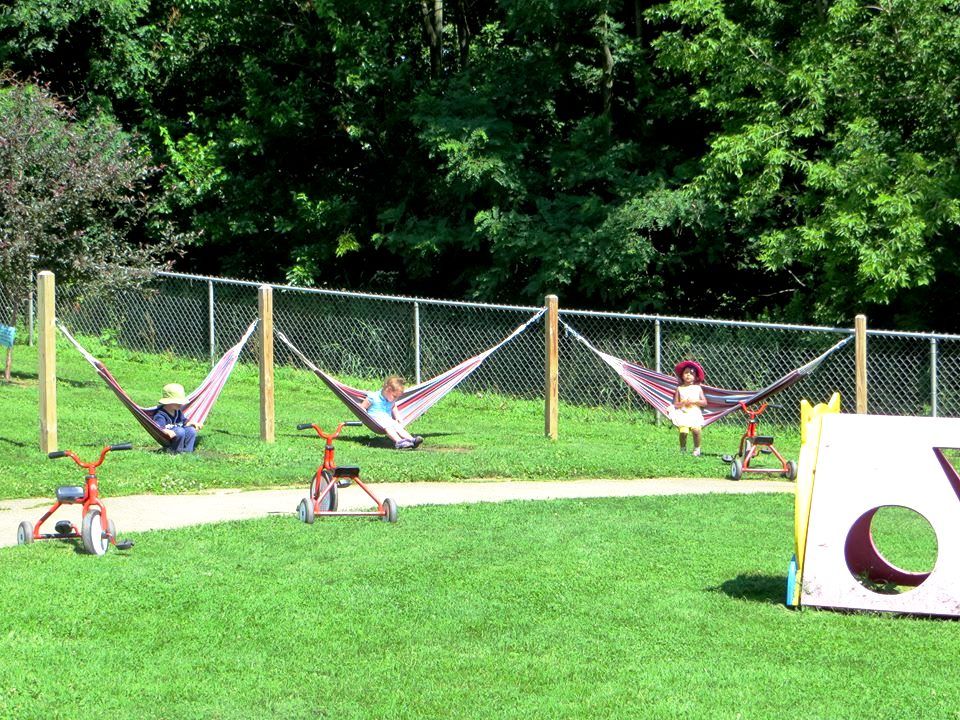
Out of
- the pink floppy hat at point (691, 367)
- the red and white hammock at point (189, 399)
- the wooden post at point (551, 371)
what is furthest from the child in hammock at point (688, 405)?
the red and white hammock at point (189, 399)

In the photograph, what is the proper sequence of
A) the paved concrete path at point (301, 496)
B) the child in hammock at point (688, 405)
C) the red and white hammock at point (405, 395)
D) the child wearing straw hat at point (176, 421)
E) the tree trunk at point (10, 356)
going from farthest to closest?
the tree trunk at point (10, 356), the child in hammock at point (688, 405), the red and white hammock at point (405, 395), the child wearing straw hat at point (176, 421), the paved concrete path at point (301, 496)

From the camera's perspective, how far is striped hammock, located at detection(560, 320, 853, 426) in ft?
45.9

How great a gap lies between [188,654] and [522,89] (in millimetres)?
16565

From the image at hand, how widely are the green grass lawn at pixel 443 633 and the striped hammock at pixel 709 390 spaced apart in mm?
4776

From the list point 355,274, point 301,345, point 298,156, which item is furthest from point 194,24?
point 301,345

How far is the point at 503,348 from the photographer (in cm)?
1852

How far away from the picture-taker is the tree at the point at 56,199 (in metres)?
15.7

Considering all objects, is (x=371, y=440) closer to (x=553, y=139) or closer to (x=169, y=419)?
(x=169, y=419)

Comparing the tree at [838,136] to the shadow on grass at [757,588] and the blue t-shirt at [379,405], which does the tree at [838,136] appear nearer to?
the blue t-shirt at [379,405]

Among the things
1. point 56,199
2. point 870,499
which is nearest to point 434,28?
point 56,199

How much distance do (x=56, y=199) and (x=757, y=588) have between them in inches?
432

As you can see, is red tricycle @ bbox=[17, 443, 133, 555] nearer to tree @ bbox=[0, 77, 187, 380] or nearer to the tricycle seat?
the tricycle seat

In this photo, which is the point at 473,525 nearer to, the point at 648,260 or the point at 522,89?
the point at 648,260

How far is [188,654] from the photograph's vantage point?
6.38m
